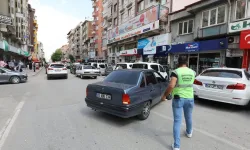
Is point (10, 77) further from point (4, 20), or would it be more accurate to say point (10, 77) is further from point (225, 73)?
point (225, 73)

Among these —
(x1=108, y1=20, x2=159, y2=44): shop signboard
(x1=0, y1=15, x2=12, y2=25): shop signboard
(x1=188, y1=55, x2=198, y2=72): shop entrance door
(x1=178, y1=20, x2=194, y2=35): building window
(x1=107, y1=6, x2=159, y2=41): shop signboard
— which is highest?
(x1=107, y1=6, x2=159, y2=41): shop signboard

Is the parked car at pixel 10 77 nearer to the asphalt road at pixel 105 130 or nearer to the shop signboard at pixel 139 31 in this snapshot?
the asphalt road at pixel 105 130

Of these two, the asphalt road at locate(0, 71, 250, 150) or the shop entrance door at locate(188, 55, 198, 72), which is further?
the shop entrance door at locate(188, 55, 198, 72)

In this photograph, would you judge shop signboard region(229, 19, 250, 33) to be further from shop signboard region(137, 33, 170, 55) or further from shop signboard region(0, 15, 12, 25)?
shop signboard region(0, 15, 12, 25)

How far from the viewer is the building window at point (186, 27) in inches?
615

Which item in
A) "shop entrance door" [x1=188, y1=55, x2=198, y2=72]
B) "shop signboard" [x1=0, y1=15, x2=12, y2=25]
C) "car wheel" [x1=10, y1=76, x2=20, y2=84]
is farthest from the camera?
"shop signboard" [x1=0, y1=15, x2=12, y2=25]

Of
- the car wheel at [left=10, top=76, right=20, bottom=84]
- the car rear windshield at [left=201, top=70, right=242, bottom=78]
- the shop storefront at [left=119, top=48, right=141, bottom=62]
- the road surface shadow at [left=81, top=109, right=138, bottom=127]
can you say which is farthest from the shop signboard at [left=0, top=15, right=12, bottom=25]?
the car rear windshield at [left=201, top=70, right=242, bottom=78]

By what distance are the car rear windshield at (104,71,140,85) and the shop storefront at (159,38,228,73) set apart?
10465 mm

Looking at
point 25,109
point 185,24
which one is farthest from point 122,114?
point 185,24

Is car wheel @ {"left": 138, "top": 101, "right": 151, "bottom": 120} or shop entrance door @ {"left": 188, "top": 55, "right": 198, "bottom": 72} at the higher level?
shop entrance door @ {"left": 188, "top": 55, "right": 198, "bottom": 72}

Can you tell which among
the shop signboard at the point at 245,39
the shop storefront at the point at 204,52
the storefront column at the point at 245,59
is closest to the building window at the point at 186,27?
the shop storefront at the point at 204,52

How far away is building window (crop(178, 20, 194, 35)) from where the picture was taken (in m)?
15.6

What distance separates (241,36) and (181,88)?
10527mm

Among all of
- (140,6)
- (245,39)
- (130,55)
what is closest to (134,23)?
(140,6)
